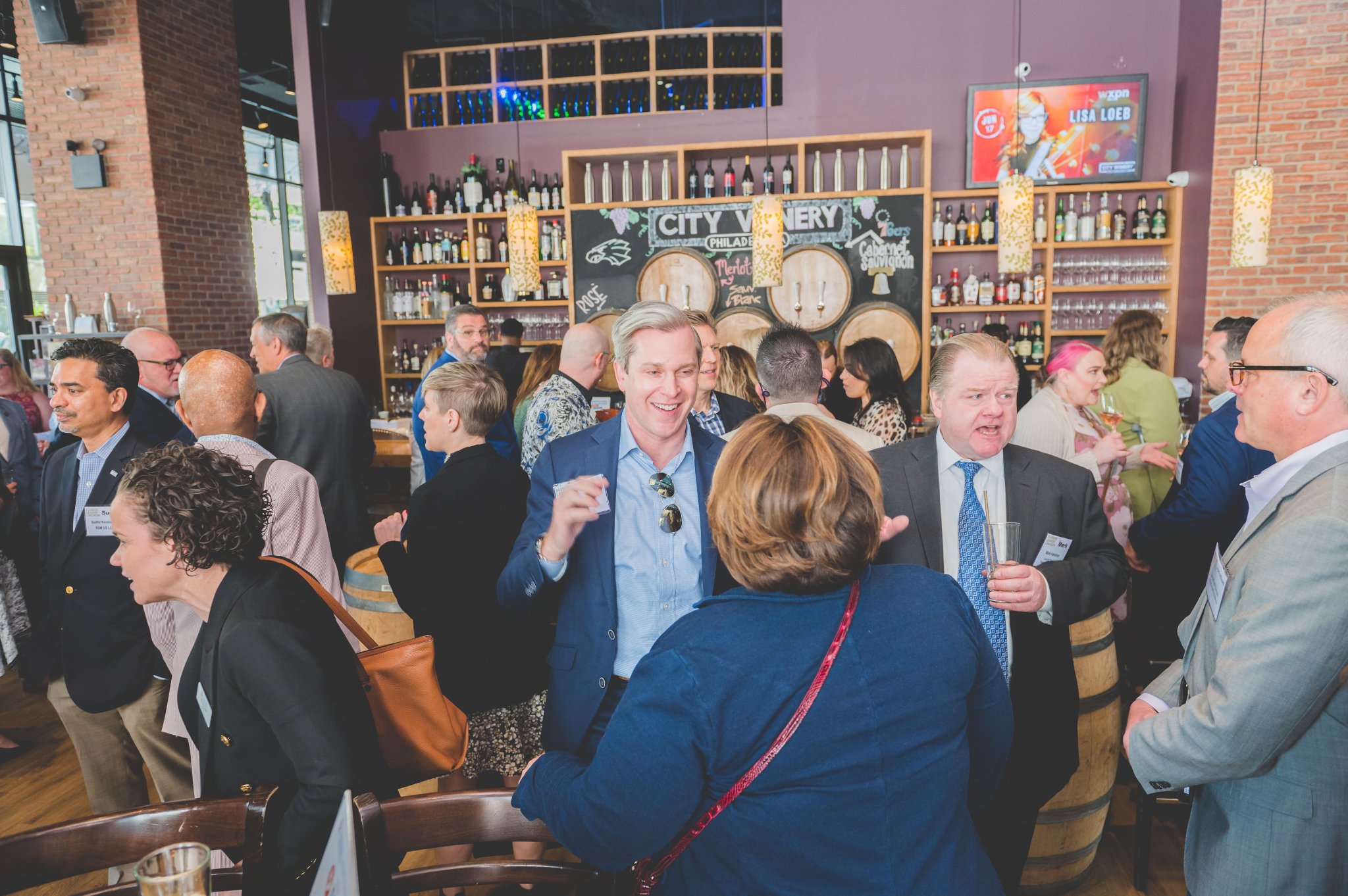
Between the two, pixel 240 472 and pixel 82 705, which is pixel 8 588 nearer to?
pixel 82 705

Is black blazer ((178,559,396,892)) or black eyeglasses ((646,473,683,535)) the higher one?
black eyeglasses ((646,473,683,535))

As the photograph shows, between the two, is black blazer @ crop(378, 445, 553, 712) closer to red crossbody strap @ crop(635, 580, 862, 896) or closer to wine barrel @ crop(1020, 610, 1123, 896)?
red crossbody strap @ crop(635, 580, 862, 896)

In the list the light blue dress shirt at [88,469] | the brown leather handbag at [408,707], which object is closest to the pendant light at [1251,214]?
Result: the brown leather handbag at [408,707]

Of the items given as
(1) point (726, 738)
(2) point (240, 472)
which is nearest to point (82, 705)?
(2) point (240, 472)

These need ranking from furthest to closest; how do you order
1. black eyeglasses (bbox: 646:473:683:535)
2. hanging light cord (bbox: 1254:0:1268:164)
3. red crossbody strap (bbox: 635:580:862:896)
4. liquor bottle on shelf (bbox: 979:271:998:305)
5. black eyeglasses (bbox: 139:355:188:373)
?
liquor bottle on shelf (bbox: 979:271:998:305) → hanging light cord (bbox: 1254:0:1268:164) → black eyeglasses (bbox: 139:355:188:373) → black eyeglasses (bbox: 646:473:683:535) → red crossbody strap (bbox: 635:580:862:896)

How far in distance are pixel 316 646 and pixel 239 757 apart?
23 cm

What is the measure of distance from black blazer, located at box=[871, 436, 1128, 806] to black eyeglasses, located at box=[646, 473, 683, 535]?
0.48m

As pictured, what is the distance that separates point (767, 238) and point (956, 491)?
3.56 meters

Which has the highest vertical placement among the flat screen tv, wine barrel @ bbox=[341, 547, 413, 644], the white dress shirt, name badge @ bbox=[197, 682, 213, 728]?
the flat screen tv

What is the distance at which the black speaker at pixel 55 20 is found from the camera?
19.8ft

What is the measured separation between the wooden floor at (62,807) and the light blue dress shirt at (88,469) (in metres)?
0.98

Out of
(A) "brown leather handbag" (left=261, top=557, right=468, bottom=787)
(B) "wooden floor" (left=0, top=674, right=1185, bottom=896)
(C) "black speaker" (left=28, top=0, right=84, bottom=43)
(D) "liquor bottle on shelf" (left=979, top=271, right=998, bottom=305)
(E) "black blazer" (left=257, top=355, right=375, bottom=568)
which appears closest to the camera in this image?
(A) "brown leather handbag" (left=261, top=557, right=468, bottom=787)

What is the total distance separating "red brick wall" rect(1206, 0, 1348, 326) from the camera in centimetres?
564

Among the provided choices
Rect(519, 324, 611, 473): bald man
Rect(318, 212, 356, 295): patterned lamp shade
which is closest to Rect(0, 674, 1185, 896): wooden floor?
Rect(519, 324, 611, 473): bald man
